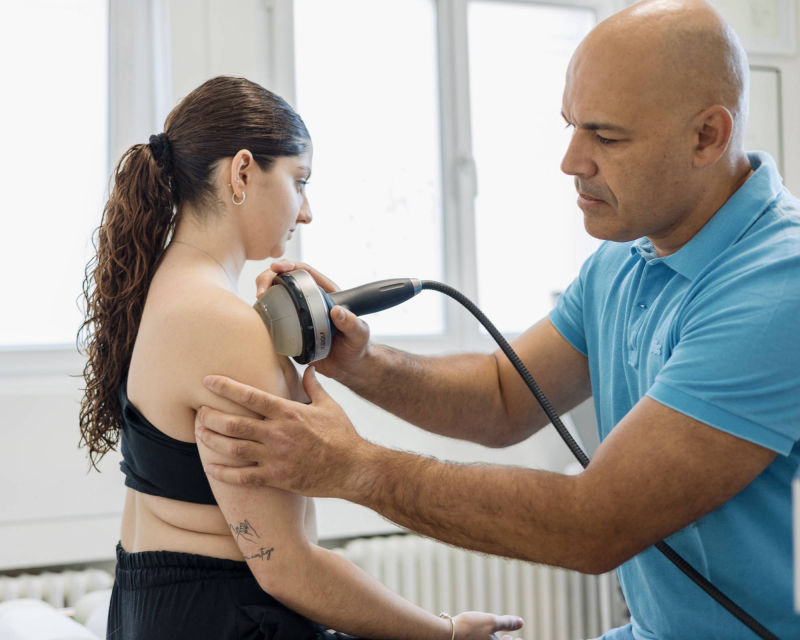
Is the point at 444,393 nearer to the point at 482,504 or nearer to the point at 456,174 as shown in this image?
the point at 482,504

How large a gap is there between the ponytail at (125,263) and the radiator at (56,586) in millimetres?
1056

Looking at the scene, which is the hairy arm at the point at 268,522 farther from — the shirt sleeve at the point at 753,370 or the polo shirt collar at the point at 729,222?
the polo shirt collar at the point at 729,222

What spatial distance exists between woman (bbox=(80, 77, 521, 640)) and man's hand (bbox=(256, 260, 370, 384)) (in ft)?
0.21

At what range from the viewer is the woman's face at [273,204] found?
4.52 feet

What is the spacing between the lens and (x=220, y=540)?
122 cm

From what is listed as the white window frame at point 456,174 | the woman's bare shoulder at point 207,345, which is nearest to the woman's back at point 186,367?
the woman's bare shoulder at point 207,345

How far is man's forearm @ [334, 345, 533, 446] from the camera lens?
1.56 m

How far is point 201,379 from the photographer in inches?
46.4

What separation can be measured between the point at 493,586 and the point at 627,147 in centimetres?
172

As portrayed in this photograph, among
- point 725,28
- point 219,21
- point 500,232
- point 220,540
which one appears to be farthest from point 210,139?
point 500,232

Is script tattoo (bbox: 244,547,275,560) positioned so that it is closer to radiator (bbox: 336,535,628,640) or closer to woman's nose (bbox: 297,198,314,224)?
woman's nose (bbox: 297,198,314,224)

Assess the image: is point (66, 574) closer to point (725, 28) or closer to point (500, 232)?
point (500, 232)

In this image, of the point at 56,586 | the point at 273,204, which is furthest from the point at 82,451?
the point at 273,204

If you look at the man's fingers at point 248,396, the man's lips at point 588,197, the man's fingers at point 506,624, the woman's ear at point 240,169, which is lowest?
the man's fingers at point 506,624
